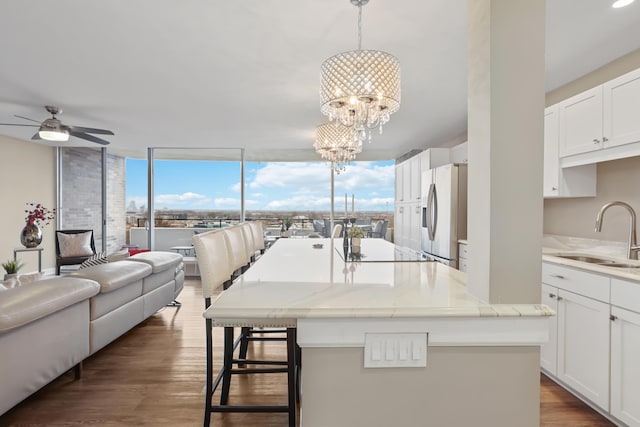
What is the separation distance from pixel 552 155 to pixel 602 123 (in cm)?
48

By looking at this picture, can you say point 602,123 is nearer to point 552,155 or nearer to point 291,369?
point 552,155

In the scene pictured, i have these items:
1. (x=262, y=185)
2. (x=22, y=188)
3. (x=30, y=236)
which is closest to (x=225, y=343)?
(x=30, y=236)

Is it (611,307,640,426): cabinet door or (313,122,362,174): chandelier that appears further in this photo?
(313,122,362,174): chandelier

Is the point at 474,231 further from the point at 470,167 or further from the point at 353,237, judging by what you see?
the point at 353,237

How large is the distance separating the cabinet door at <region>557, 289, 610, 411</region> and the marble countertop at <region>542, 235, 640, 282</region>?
0.19m

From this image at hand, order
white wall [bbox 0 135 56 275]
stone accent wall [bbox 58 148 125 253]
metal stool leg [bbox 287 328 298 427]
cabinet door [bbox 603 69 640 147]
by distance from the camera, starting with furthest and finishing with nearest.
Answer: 1. stone accent wall [bbox 58 148 125 253]
2. white wall [bbox 0 135 56 275]
3. cabinet door [bbox 603 69 640 147]
4. metal stool leg [bbox 287 328 298 427]

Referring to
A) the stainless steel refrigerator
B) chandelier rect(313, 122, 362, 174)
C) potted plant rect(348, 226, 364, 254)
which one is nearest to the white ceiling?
chandelier rect(313, 122, 362, 174)

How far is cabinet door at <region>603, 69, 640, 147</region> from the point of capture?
6.50ft

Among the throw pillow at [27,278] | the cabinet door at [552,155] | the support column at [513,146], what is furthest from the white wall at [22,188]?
the cabinet door at [552,155]

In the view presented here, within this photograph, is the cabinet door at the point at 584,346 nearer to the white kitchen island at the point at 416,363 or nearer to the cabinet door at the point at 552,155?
the cabinet door at the point at 552,155

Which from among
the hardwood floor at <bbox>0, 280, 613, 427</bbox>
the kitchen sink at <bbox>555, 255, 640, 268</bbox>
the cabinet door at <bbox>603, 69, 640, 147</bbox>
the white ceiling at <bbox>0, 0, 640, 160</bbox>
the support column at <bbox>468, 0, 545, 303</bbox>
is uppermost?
the white ceiling at <bbox>0, 0, 640, 160</bbox>

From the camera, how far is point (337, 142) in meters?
3.61

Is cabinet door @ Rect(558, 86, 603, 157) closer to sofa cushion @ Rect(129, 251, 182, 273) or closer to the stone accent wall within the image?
sofa cushion @ Rect(129, 251, 182, 273)

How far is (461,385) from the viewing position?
Result: 3.61 ft
